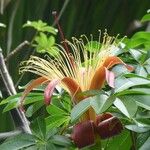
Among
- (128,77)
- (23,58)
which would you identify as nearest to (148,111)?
(128,77)

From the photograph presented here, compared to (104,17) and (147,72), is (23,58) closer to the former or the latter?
(104,17)

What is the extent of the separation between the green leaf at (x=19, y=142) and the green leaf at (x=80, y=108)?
8 cm

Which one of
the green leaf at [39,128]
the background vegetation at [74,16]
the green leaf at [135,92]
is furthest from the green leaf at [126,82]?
the background vegetation at [74,16]

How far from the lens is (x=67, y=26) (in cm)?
151

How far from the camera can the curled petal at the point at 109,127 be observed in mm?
580

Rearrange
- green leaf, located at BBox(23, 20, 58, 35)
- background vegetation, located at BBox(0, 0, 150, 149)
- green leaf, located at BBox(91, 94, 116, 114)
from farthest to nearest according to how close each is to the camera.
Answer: background vegetation, located at BBox(0, 0, 150, 149) < green leaf, located at BBox(23, 20, 58, 35) < green leaf, located at BBox(91, 94, 116, 114)

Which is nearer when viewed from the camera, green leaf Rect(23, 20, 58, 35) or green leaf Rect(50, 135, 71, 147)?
green leaf Rect(50, 135, 71, 147)

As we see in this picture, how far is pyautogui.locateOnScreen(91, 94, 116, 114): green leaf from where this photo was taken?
1.71 ft

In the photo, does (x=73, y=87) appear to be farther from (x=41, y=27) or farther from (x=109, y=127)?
(x=41, y=27)

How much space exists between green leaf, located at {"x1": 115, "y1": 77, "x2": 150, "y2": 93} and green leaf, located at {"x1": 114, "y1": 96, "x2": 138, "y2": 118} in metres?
0.01

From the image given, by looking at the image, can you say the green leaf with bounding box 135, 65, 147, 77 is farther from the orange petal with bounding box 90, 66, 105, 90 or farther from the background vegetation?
the background vegetation

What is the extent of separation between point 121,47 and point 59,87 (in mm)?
134

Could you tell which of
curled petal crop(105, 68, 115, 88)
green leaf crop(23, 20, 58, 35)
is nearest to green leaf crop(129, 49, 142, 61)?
curled petal crop(105, 68, 115, 88)

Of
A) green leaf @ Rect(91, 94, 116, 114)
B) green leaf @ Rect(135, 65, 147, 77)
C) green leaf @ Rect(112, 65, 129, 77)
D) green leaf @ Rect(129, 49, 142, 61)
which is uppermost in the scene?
green leaf @ Rect(91, 94, 116, 114)
